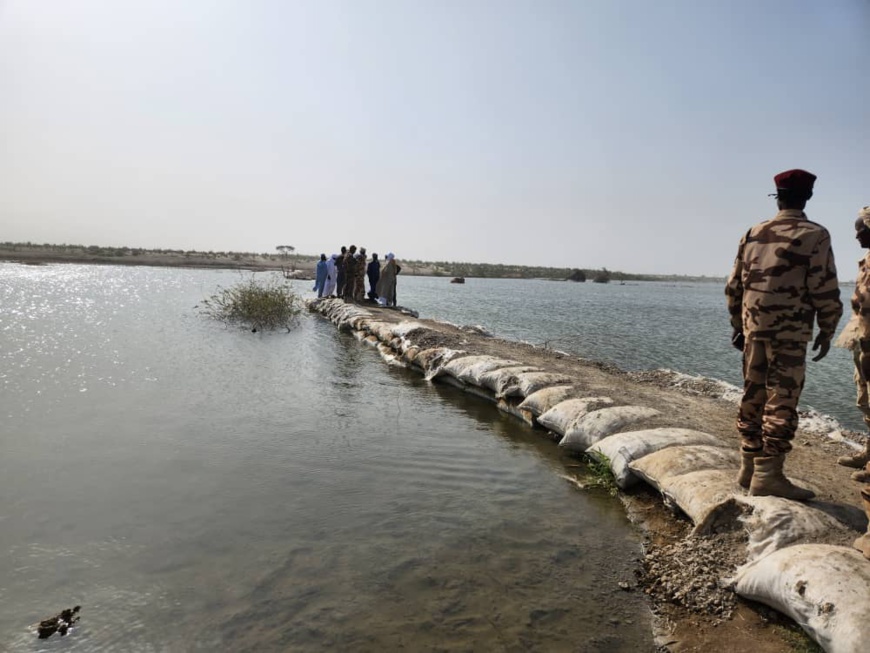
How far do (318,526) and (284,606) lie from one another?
33.9 inches

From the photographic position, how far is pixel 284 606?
2695 mm

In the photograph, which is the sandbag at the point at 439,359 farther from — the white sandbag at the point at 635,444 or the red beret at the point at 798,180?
the red beret at the point at 798,180

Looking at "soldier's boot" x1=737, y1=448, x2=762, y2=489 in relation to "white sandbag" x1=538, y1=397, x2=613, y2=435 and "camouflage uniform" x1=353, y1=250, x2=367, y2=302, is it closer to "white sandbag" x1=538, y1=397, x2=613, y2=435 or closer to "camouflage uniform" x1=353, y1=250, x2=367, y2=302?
"white sandbag" x1=538, y1=397, x2=613, y2=435

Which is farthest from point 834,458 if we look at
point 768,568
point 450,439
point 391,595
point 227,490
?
point 227,490

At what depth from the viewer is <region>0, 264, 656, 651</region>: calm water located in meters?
2.60

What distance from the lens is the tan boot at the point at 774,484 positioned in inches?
130

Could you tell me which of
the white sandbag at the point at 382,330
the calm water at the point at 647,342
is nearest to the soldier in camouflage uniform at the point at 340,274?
the calm water at the point at 647,342

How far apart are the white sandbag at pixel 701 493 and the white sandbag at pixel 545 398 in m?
2.26

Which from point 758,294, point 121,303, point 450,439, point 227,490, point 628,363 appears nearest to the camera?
point 758,294

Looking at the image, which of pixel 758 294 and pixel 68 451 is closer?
pixel 758 294

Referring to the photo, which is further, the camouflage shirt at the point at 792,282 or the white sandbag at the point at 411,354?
the white sandbag at the point at 411,354

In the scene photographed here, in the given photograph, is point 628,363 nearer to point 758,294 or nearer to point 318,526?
point 758,294

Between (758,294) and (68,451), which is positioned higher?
(758,294)

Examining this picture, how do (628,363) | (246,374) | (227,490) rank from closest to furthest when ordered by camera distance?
(227,490) < (246,374) < (628,363)
